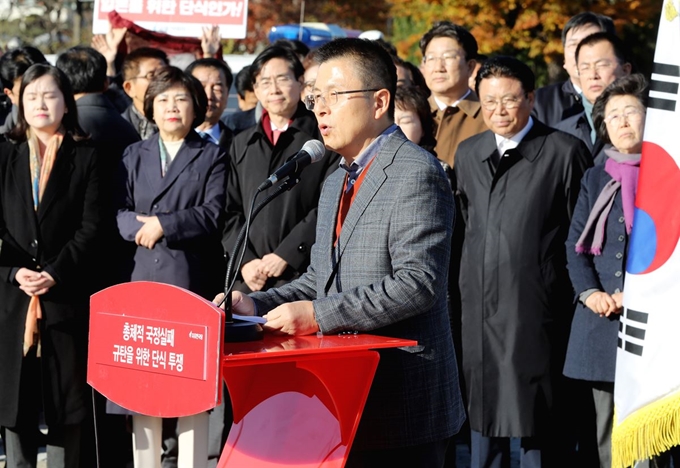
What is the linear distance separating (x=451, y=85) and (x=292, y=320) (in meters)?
3.60

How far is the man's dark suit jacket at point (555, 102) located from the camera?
21.9 ft

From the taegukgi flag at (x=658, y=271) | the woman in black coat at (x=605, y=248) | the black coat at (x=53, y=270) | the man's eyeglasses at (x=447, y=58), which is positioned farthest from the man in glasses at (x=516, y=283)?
the black coat at (x=53, y=270)

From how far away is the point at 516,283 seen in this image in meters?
5.17

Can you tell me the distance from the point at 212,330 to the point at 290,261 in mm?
2760

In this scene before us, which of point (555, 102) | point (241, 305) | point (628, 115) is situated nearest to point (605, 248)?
point (628, 115)

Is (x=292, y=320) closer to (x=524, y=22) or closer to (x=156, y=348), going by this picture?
(x=156, y=348)

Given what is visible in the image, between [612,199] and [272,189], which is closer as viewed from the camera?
[612,199]

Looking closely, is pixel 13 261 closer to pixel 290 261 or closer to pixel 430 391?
pixel 290 261

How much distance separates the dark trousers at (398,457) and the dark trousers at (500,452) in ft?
6.93

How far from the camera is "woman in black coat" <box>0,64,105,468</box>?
5.29m

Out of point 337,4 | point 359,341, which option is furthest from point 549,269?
point 337,4

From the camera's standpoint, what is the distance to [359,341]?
285 centimetres

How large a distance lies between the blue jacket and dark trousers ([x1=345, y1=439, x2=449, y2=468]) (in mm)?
1949

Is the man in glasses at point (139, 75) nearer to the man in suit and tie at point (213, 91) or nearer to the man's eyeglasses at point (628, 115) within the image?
the man in suit and tie at point (213, 91)
